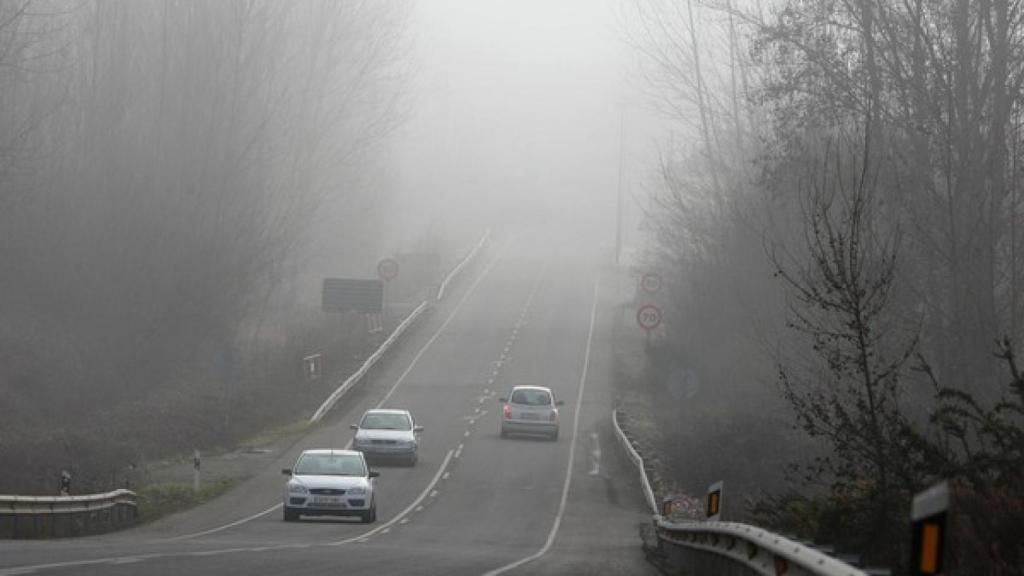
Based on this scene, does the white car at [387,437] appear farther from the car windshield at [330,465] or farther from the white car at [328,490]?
the white car at [328,490]

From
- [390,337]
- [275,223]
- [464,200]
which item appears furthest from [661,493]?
[464,200]

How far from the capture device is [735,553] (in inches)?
628

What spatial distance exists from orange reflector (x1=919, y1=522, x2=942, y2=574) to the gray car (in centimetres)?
4413

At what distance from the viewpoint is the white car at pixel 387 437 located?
43.7 metres

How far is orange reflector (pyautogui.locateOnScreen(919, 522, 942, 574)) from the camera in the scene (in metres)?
6.15

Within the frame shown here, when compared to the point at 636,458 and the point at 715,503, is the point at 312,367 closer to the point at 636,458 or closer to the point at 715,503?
the point at 636,458

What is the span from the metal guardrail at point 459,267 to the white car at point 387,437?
140ft

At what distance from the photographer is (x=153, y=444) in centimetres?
4450

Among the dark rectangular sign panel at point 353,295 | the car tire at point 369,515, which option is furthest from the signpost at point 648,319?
the car tire at point 369,515

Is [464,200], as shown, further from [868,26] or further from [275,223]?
[868,26]

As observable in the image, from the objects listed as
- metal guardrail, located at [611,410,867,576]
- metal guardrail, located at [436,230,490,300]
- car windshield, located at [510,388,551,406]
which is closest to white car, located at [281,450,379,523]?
metal guardrail, located at [611,410,867,576]

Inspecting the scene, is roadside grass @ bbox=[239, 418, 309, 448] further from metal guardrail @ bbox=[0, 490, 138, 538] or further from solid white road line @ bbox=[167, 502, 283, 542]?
metal guardrail @ bbox=[0, 490, 138, 538]

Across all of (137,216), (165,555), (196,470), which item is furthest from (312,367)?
(165,555)

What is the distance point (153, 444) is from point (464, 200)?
393 ft
